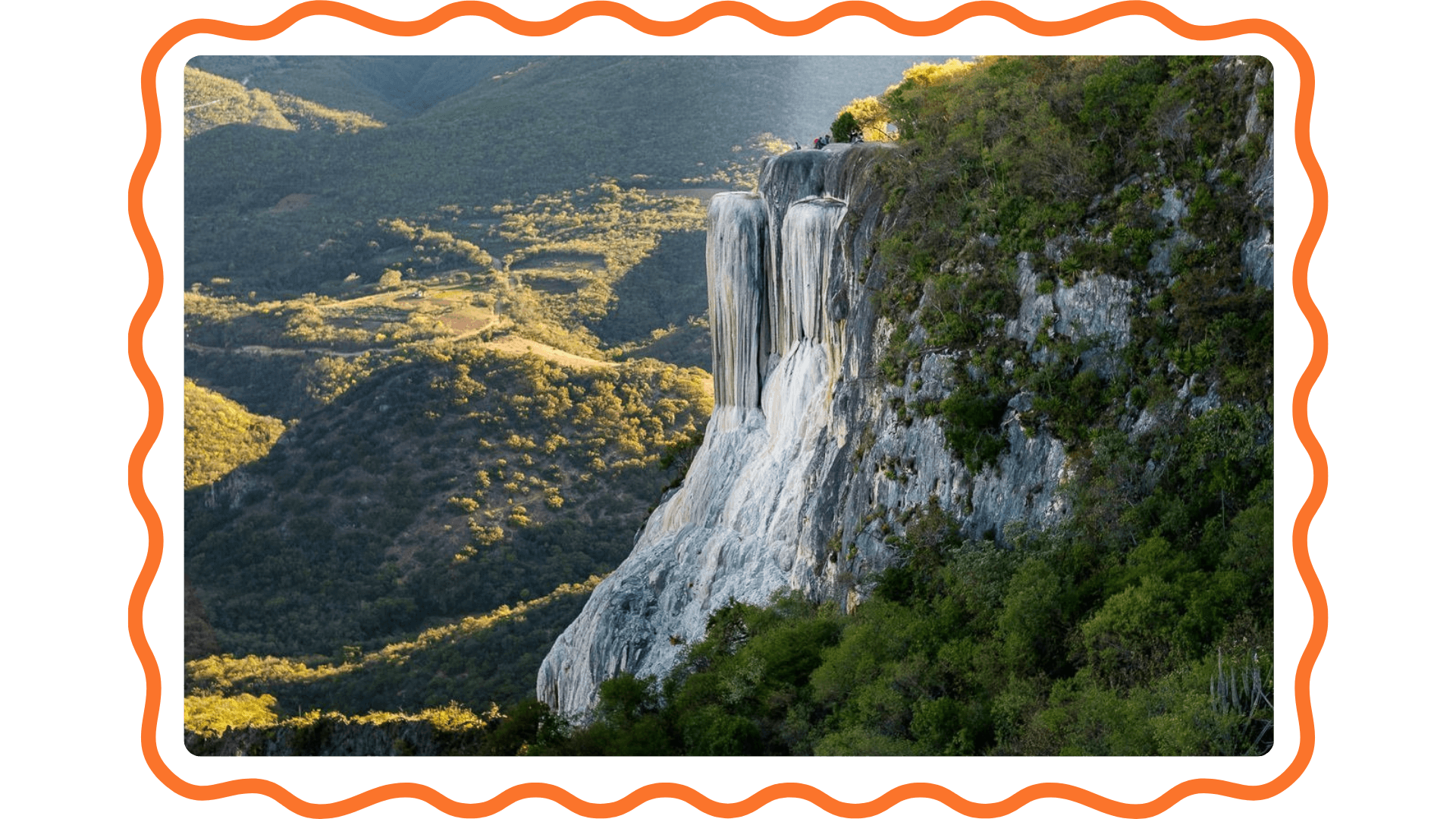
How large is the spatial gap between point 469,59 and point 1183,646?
48.9 meters

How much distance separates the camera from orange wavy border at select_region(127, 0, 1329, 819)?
41.4ft

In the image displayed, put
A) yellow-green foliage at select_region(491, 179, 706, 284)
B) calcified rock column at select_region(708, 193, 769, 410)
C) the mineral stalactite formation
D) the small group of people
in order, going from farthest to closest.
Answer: yellow-green foliage at select_region(491, 179, 706, 284), calcified rock column at select_region(708, 193, 769, 410), the small group of people, the mineral stalactite formation

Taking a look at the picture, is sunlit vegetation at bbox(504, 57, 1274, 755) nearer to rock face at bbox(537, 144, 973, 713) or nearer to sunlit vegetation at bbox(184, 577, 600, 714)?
rock face at bbox(537, 144, 973, 713)

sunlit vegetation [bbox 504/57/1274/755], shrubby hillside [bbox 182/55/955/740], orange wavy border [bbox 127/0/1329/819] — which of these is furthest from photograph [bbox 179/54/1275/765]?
orange wavy border [bbox 127/0/1329/819]

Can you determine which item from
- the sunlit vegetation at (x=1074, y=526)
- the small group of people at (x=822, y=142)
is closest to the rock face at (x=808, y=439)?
the sunlit vegetation at (x=1074, y=526)

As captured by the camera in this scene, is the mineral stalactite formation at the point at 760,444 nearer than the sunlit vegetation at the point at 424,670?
Yes

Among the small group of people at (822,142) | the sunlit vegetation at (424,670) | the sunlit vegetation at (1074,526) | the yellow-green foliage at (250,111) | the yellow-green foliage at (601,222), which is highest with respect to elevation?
the yellow-green foliage at (250,111)

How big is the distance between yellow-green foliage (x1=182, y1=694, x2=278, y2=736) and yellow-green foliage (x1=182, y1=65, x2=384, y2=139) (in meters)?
40.9

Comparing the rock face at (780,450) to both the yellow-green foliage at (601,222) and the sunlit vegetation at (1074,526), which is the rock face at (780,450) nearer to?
the sunlit vegetation at (1074,526)

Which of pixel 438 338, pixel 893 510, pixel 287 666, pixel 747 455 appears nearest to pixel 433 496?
pixel 438 338

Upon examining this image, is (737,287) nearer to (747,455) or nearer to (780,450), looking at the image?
(747,455)

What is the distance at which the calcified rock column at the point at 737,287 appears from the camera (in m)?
23.1
